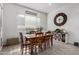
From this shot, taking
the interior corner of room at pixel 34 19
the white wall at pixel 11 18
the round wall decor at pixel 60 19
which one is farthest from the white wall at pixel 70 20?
the white wall at pixel 11 18

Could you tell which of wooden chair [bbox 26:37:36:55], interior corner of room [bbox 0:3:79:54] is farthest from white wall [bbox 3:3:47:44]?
wooden chair [bbox 26:37:36:55]

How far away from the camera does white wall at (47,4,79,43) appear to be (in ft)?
9.27

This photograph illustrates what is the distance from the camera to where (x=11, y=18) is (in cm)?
302

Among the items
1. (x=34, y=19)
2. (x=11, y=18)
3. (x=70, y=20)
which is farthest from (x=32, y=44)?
(x=70, y=20)

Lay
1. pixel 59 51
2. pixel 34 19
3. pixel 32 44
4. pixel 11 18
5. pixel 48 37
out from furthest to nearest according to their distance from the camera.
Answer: pixel 48 37 < pixel 34 19 < pixel 11 18 < pixel 32 44 < pixel 59 51

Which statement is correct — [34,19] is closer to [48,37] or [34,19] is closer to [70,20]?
[48,37]

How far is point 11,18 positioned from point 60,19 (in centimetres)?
159

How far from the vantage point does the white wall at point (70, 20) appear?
2.82 m

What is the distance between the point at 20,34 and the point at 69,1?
5.57 feet

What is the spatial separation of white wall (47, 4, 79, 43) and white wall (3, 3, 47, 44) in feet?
0.73

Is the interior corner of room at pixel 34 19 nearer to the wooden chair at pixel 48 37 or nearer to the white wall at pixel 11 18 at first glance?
the white wall at pixel 11 18

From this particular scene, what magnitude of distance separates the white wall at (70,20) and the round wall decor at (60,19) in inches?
4.1

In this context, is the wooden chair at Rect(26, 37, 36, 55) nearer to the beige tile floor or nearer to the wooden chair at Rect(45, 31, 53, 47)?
the beige tile floor
